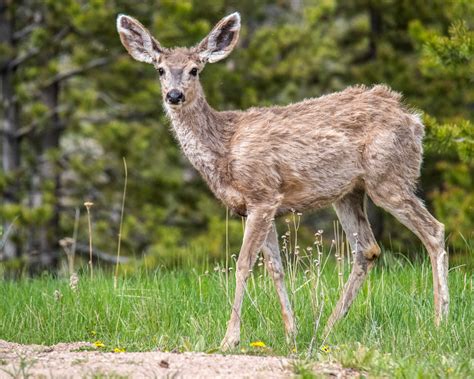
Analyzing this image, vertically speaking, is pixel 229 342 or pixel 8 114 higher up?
pixel 8 114

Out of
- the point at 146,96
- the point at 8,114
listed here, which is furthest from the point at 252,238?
Result: the point at 8,114

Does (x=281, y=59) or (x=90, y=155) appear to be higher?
(x=281, y=59)

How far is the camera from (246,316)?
295 inches

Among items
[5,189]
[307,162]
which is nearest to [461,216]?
[307,162]

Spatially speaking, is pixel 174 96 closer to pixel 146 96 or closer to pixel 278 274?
pixel 278 274

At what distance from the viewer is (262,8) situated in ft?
67.4

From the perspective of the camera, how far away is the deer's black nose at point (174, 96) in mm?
7582

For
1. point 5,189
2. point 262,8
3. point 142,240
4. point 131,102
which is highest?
A: point 262,8

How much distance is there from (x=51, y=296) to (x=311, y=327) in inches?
83.0

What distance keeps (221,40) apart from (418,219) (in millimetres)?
2008

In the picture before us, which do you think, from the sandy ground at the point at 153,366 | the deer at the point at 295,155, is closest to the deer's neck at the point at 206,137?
the deer at the point at 295,155

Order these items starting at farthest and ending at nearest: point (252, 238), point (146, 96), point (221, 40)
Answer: point (146, 96)
point (221, 40)
point (252, 238)

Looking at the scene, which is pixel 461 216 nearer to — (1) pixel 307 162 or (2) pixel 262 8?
(1) pixel 307 162

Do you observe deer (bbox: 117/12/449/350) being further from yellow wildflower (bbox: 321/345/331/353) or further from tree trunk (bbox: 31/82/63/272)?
tree trunk (bbox: 31/82/63/272)
